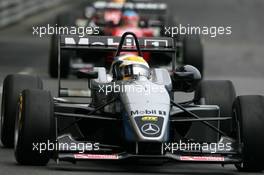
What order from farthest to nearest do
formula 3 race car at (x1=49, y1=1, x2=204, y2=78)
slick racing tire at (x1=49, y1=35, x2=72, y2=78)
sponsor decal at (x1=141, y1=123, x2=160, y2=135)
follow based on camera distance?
formula 3 race car at (x1=49, y1=1, x2=204, y2=78)
slick racing tire at (x1=49, y1=35, x2=72, y2=78)
sponsor decal at (x1=141, y1=123, x2=160, y2=135)

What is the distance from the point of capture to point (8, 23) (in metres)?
35.9

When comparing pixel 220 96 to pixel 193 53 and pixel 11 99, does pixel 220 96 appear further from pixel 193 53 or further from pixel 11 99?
pixel 193 53

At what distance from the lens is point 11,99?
11.6 meters

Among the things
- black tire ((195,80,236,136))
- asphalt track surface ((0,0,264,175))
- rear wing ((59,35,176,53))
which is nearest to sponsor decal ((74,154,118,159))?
asphalt track surface ((0,0,264,175))

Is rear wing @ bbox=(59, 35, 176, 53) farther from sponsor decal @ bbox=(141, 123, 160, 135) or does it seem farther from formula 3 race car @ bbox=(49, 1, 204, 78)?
formula 3 race car @ bbox=(49, 1, 204, 78)

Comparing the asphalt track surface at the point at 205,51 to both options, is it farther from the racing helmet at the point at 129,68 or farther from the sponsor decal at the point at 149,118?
the racing helmet at the point at 129,68

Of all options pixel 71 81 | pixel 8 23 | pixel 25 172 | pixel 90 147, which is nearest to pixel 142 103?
pixel 90 147

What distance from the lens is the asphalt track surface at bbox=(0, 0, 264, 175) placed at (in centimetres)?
1050

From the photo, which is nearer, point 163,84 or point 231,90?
point 163,84

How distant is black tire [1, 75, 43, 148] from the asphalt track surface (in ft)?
0.55

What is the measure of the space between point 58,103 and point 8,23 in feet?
81.4

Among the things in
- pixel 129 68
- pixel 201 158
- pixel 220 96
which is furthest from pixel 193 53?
pixel 201 158

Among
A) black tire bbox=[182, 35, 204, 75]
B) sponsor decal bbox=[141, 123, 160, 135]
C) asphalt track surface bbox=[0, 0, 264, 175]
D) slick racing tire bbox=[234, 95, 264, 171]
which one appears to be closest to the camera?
sponsor decal bbox=[141, 123, 160, 135]

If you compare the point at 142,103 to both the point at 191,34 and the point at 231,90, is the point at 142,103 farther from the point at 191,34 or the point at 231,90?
the point at 191,34
